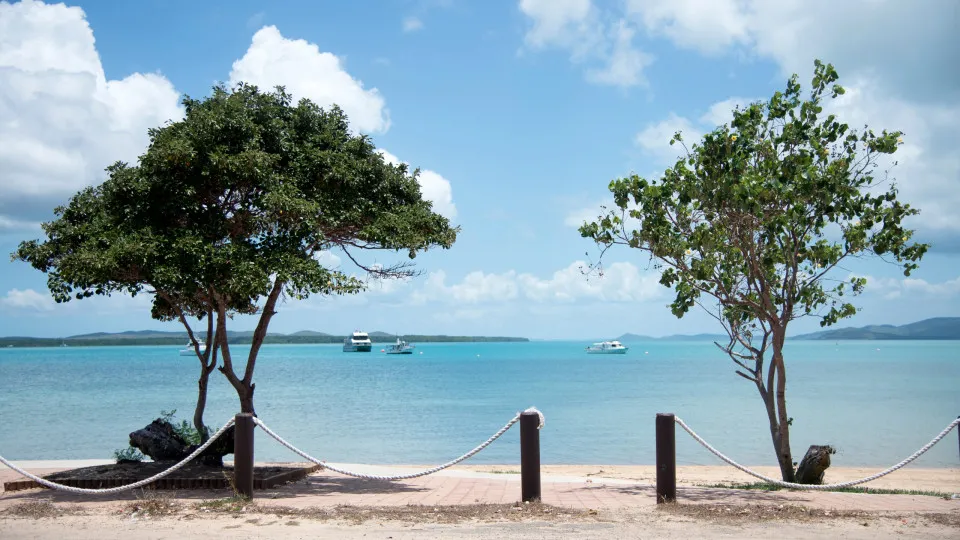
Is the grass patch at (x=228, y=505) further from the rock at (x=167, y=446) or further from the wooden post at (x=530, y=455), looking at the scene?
the rock at (x=167, y=446)

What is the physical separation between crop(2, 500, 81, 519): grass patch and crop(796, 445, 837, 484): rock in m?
11.0

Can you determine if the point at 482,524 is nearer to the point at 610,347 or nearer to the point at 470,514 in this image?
the point at 470,514

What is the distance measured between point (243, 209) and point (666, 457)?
7318 mm

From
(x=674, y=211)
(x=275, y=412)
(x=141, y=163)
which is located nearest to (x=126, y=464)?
(x=141, y=163)

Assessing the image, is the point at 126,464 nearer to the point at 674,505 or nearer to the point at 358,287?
the point at 358,287

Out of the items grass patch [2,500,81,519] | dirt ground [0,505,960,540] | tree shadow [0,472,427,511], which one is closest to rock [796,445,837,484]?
dirt ground [0,505,960,540]

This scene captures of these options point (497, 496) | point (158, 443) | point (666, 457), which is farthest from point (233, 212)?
point (666, 457)

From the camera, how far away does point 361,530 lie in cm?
802

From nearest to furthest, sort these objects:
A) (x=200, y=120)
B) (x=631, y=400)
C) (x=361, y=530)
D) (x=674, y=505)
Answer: (x=361, y=530) < (x=674, y=505) < (x=200, y=120) < (x=631, y=400)

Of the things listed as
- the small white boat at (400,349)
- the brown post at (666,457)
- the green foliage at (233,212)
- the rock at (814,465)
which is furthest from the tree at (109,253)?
the small white boat at (400,349)

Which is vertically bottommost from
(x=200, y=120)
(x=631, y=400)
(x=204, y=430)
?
(x=631, y=400)

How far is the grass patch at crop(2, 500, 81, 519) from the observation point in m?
8.97

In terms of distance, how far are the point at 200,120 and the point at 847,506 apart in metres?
10.5

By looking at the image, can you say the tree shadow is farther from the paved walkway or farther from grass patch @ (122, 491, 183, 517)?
grass patch @ (122, 491, 183, 517)
